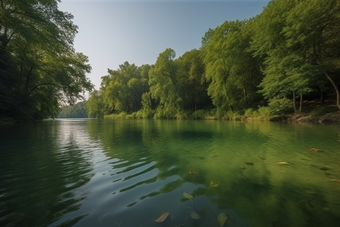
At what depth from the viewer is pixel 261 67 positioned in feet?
88.4

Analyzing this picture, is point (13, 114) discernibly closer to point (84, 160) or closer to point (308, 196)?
point (84, 160)

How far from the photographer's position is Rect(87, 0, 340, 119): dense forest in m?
18.8

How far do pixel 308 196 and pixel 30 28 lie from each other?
85.0 feet

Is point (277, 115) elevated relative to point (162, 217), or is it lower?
elevated

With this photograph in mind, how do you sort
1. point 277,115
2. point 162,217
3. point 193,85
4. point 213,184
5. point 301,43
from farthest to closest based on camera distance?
point 193,85 → point 277,115 → point 301,43 → point 213,184 → point 162,217

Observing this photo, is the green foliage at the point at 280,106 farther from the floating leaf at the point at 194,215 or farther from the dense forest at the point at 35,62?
the dense forest at the point at 35,62

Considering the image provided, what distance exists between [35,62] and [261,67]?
3677 centimetres

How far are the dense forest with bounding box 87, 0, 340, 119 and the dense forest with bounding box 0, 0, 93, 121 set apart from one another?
64.7 feet

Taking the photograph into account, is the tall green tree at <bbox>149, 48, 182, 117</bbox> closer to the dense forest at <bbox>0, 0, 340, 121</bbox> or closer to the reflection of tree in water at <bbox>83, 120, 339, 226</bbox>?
the dense forest at <bbox>0, 0, 340, 121</bbox>

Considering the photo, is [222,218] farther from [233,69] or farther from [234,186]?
[233,69]

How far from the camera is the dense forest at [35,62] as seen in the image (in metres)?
17.5

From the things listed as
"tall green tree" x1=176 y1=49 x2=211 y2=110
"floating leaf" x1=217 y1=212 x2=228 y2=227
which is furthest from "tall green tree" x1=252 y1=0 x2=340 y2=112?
"floating leaf" x1=217 y1=212 x2=228 y2=227

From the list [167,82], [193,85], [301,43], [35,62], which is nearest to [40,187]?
[301,43]

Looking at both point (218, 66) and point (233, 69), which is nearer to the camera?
point (218, 66)
